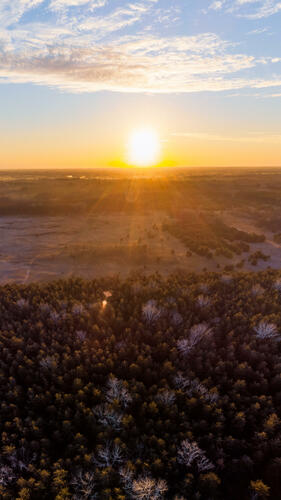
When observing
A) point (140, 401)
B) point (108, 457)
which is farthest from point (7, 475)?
point (140, 401)

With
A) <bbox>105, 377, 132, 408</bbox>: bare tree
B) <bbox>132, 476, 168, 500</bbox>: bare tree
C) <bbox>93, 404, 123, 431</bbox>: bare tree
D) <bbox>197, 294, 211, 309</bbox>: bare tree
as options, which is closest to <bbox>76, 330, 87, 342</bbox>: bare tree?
<bbox>105, 377, 132, 408</bbox>: bare tree

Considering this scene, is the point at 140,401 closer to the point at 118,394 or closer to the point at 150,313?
the point at 118,394

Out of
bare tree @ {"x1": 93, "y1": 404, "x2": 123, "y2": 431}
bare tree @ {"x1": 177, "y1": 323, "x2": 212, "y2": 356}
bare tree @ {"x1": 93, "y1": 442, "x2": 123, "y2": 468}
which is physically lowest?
bare tree @ {"x1": 93, "y1": 442, "x2": 123, "y2": 468}

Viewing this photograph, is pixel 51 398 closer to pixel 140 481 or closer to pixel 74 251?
pixel 140 481

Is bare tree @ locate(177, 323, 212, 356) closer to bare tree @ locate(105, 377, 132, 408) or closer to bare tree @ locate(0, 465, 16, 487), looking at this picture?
bare tree @ locate(105, 377, 132, 408)

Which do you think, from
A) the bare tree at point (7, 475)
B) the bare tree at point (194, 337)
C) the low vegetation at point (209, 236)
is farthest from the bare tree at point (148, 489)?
the low vegetation at point (209, 236)

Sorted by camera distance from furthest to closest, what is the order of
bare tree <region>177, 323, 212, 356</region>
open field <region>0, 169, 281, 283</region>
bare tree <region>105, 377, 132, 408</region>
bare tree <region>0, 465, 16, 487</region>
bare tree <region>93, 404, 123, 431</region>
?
1. open field <region>0, 169, 281, 283</region>
2. bare tree <region>177, 323, 212, 356</region>
3. bare tree <region>105, 377, 132, 408</region>
4. bare tree <region>93, 404, 123, 431</region>
5. bare tree <region>0, 465, 16, 487</region>
